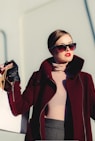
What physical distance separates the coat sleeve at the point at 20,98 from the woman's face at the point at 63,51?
0.42 feet

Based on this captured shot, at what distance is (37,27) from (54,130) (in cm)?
47

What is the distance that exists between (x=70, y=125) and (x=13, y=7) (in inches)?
23.4

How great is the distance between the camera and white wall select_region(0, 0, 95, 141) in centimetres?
305

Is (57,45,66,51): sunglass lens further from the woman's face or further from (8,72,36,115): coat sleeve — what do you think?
(8,72,36,115): coat sleeve

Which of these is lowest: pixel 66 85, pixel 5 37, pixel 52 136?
pixel 52 136

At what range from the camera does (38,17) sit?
3137 mm

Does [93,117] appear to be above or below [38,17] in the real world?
below

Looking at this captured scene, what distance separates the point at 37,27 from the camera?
3135 millimetres

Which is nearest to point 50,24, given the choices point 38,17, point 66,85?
point 38,17

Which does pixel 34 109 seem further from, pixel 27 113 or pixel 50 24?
pixel 50 24

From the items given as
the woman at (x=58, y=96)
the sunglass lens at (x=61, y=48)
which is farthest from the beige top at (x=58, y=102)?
the sunglass lens at (x=61, y=48)

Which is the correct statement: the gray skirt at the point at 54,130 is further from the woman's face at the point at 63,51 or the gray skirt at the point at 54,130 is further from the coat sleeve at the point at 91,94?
the woman's face at the point at 63,51

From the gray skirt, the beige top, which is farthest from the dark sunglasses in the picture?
the gray skirt

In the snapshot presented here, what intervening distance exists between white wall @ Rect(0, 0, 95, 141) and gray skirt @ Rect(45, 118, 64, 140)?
0.38 feet
